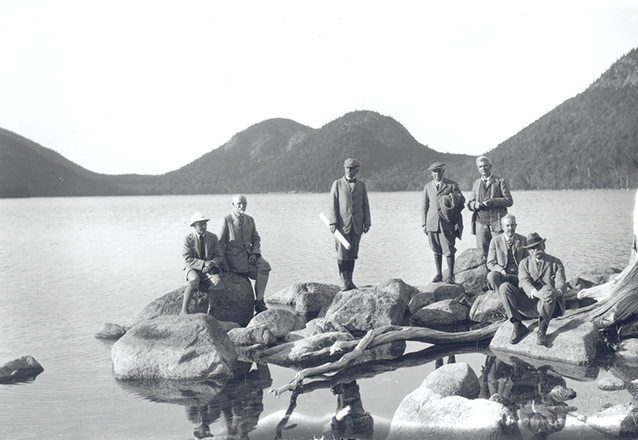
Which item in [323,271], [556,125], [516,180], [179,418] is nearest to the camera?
[179,418]

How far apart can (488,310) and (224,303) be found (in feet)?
14.8

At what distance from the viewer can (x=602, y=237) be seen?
28594mm

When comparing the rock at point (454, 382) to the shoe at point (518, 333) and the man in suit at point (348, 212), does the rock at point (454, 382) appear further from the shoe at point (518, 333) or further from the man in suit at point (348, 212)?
the man in suit at point (348, 212)

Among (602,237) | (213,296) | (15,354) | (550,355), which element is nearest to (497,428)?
(550,355)

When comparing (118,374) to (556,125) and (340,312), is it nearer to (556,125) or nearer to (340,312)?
(340,312)

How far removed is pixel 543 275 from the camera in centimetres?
799

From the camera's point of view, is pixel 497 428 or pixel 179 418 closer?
pixel 497 428

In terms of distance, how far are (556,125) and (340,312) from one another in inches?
6282

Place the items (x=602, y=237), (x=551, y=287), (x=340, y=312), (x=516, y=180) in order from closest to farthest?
(x=551, y=287), (x=340, y=312), (x=602, y=237), (x=516, y=180)

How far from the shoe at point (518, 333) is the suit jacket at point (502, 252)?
82 centimetres

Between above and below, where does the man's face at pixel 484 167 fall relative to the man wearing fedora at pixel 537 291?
above

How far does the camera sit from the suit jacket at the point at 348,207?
430 inches

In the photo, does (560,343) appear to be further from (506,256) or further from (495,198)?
(495,198)

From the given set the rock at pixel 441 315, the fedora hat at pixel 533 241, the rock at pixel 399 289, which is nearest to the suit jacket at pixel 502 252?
the fedora hat at pixel 533 241
